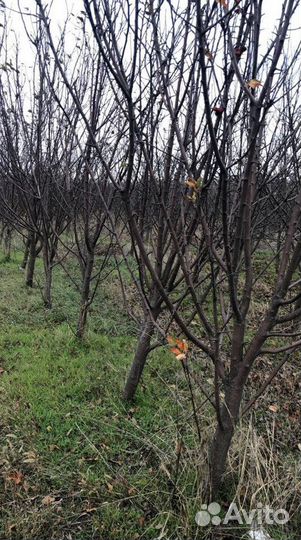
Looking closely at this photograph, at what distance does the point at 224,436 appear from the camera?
1844 mm

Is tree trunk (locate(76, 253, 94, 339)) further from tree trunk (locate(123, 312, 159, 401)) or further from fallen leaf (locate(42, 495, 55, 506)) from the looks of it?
fallen leaf (locate(42, 495, 55, 506))

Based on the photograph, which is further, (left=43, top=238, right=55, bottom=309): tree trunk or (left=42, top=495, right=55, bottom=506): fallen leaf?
(left=43, top=238, right=55, bottom=309): tree trunk

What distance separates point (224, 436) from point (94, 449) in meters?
1.07

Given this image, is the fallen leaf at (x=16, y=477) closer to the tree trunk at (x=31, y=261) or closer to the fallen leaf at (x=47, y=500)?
the fallen leaf at (x=47, y=500)

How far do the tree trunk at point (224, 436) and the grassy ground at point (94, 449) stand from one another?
0.10m

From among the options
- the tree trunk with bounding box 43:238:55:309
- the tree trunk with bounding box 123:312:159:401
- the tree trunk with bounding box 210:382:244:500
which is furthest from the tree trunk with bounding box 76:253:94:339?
the tree trunk with bounding box 210:382:244:500

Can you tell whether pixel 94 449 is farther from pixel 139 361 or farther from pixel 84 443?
pixel 139 361

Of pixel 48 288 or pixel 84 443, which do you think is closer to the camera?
pixel 84 443

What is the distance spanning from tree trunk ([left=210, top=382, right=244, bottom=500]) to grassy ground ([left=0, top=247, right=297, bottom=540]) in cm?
10

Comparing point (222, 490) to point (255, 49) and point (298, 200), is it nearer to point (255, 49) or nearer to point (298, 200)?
point (298, 200)

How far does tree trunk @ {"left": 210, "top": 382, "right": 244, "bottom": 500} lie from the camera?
173 cm

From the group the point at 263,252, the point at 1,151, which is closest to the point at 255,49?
the point at 1,151

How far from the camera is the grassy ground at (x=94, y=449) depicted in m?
2.00

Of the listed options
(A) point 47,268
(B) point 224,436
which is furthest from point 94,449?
(A) point 47,268
